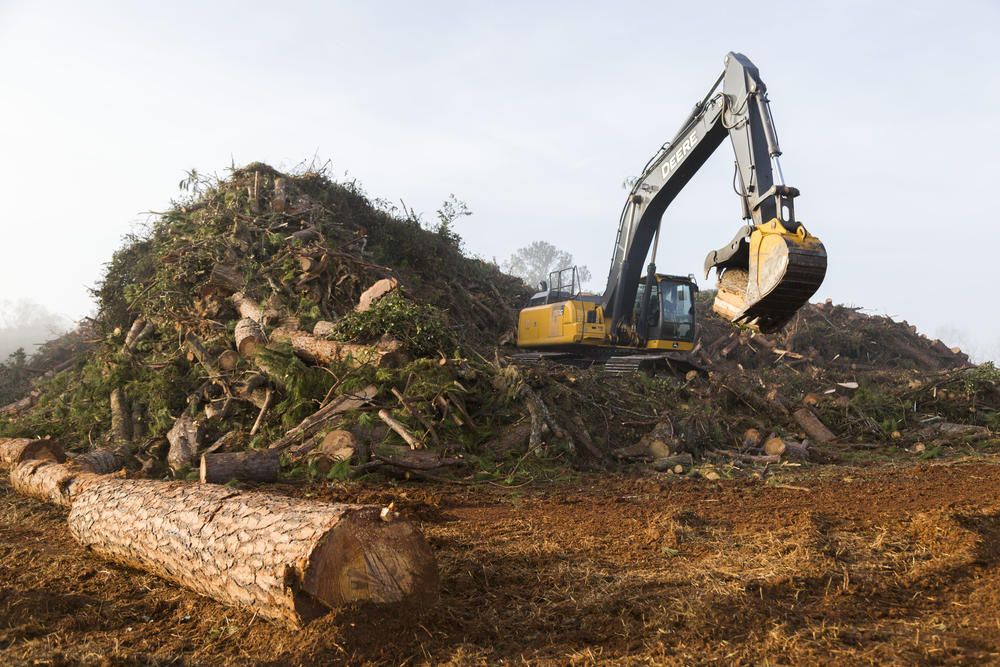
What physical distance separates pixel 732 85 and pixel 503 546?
7.99 metres

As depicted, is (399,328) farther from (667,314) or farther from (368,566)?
(667,314)

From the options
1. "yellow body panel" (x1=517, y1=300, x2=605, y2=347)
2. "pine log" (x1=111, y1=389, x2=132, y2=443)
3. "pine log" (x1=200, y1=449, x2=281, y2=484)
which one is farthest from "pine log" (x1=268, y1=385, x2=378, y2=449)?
"yellow body panel" (x1=517, y1=300, x2=605, y2=347)

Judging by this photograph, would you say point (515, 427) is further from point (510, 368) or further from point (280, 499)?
point (280, 499)

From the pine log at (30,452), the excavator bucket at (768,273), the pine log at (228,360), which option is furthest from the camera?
the pine log at (228,360)

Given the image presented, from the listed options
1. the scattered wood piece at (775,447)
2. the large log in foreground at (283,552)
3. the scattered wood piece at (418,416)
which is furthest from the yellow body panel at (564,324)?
the large log in foreground at (283,552)

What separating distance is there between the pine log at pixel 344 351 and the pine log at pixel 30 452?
2.90 meters

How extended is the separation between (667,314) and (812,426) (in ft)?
13.0

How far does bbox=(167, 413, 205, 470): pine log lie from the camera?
297 inches

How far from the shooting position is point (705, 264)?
341 inches

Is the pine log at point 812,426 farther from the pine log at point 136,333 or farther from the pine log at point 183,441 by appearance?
the pine log at point 136,333

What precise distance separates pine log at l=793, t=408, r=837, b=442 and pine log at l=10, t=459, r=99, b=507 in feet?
32.3

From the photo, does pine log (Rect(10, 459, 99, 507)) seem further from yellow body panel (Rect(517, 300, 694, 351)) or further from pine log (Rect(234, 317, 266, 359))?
yellow body panel (Rect(517, 300, 694, 351))

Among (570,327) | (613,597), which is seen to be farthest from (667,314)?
(613,597)

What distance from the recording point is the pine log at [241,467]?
610cm
